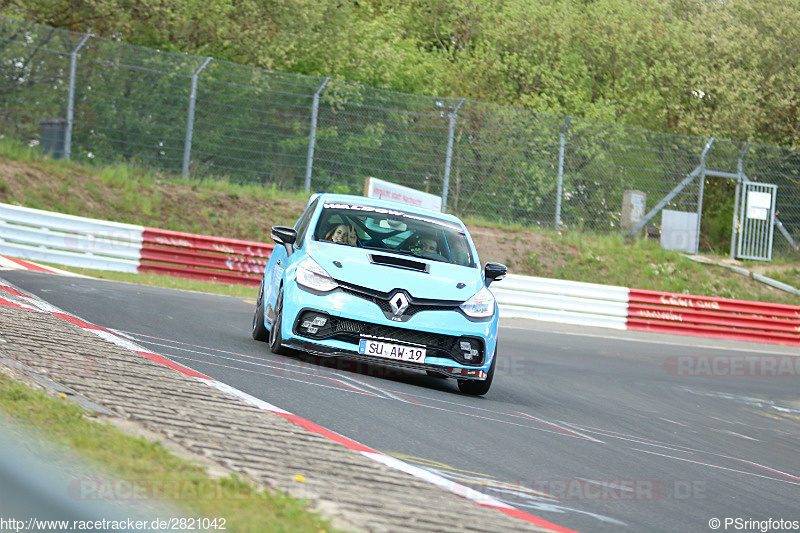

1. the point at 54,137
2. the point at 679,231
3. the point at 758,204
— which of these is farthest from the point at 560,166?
the point at 54,137

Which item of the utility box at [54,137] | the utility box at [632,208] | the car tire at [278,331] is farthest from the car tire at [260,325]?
the utility box at [632,208]

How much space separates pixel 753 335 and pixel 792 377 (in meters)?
6.45

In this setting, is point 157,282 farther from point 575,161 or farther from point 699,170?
point 699,170

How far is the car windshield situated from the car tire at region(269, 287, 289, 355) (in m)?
0.82

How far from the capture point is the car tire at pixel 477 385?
8867mm

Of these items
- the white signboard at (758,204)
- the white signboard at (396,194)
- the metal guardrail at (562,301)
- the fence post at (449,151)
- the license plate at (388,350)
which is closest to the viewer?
the license plate at (388,350)

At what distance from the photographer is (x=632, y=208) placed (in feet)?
89.6

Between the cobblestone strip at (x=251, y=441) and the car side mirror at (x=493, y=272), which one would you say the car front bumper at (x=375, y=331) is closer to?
the car side mirror at (x=493, y=272)

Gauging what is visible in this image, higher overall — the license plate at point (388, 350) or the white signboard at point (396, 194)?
the white signboard at point (396, 194)

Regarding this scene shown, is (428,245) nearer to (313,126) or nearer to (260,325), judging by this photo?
(260,325)

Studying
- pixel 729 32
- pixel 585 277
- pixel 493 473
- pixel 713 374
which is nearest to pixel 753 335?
pixel 585 277

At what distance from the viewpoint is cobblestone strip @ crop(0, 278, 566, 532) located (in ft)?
13.1

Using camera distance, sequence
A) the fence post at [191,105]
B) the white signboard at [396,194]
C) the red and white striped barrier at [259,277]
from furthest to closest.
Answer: the fence post at [191,105] → the white signboard at [396,194] → the red and white striped barrier at [259,277]

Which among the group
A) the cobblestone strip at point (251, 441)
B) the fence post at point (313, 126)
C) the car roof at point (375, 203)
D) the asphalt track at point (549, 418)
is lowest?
the asphalt track at point (549, 418)
